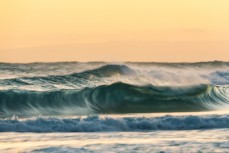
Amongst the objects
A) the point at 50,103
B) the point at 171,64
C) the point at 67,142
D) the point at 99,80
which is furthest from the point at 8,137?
the point at 171,64

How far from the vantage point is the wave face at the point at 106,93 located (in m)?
22.4

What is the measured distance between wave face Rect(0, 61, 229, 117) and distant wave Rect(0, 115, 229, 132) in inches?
167

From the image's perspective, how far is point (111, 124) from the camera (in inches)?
640

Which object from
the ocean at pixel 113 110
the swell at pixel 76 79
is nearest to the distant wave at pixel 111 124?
the ocean at pixel 113 110

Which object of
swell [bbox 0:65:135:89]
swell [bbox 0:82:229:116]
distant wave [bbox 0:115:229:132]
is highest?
swell [bbox 0:65:135:89]

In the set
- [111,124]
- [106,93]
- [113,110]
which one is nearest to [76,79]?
[106,93]

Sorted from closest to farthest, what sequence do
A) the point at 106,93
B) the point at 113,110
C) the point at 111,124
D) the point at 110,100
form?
the point at 111,124, the point at 113,110, the point at 110,100, the point at 106,93

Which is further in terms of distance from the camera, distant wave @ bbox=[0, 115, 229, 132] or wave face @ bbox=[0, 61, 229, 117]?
wave face @ bbox=[0, 61, 229, 117]

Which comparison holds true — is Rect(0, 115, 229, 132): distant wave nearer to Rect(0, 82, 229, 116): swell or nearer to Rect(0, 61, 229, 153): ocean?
Rect(0, 61, 229, 153): ocean

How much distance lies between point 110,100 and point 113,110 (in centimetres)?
186

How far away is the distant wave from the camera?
52.0 ft

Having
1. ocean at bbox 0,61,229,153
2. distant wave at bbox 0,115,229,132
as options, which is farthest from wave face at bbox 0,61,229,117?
distant wave at bbox 0,115,229,132

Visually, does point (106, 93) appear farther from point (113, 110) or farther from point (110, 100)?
point (113, 110)

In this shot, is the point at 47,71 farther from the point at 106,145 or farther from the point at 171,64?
the point at 106,145
